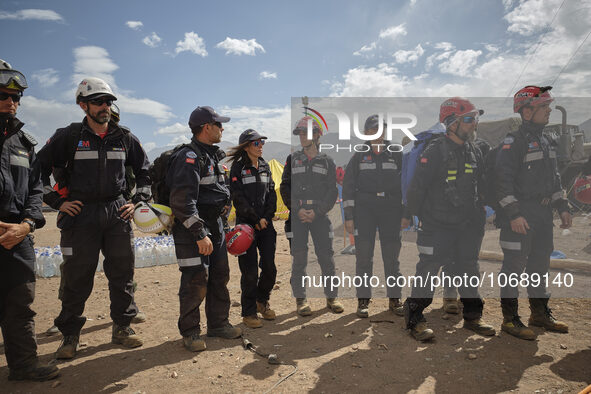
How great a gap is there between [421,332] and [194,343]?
270cm

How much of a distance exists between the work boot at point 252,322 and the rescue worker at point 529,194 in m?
3.16

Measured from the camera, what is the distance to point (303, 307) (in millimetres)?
5117

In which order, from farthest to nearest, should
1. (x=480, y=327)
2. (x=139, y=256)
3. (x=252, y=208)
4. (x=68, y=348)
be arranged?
(x=139, y=256), (x=252, y=208), (x=480, y=327), (x=68, y=348)

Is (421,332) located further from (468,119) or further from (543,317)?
(468,119)

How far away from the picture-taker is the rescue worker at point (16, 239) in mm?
3156

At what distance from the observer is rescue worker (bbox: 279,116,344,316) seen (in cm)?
519

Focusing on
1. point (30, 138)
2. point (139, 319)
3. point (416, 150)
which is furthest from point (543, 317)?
point (30, 138)

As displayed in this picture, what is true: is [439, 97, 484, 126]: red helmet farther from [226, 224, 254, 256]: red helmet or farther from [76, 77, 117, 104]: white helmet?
[76, 77, 117, 104]: white helmet

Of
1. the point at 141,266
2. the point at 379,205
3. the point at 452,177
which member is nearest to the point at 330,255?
the point at 379,205

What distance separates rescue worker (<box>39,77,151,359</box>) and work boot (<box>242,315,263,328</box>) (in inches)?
69.3

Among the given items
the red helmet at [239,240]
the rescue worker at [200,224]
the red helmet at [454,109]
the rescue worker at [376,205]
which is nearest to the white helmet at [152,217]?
the rescue worker at [200,224]

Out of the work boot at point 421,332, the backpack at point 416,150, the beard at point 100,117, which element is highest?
the beard at point 100,117

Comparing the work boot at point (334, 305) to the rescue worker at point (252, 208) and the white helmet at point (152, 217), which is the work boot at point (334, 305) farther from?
the white helmet at point (152, 217)

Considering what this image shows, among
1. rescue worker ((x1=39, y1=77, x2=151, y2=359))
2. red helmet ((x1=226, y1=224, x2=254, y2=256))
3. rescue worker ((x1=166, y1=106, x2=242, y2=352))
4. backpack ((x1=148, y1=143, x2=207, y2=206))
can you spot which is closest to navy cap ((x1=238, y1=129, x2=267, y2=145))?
rescue worker ((x1=166, y1=106, x2=242, y2=352))
